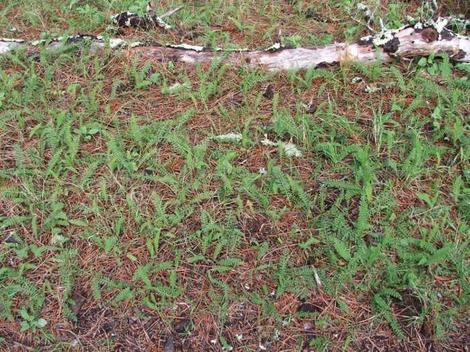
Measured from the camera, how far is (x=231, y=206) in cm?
292

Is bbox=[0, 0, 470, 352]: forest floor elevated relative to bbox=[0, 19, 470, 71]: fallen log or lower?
lower

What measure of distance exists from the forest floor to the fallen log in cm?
9

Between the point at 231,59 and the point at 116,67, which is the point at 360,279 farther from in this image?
the point at 116,67

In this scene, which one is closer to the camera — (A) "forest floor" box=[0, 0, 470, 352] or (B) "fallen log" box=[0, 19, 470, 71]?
(A) "forest floor" box=[0, 0, 470, 352]

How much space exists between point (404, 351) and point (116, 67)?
2677 millimetres

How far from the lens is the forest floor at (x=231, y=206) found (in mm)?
2537

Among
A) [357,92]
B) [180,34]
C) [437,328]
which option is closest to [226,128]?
[357,92]

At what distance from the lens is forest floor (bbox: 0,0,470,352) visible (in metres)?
2.54

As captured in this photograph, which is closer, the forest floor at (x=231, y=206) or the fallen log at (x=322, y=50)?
the forest floor at (x=231, y=206)

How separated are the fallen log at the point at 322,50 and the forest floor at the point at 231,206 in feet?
0.28

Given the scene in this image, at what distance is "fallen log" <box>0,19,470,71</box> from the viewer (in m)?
3.60

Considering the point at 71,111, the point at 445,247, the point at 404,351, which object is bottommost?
the point at 404,351

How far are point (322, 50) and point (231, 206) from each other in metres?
1.51

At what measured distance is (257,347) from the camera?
2480 millimetres
